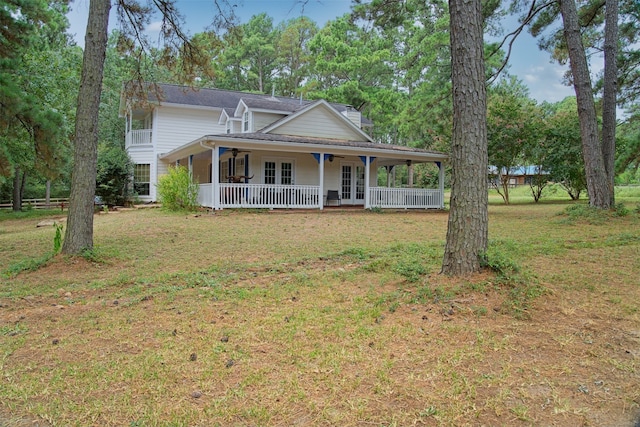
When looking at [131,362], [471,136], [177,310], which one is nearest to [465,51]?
[471,136]

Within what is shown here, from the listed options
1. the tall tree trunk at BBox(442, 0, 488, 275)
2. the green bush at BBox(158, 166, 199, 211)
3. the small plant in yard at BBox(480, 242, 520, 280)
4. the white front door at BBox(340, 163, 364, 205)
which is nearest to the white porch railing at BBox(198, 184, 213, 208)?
the green bush at BBox(158, 166, 199, 211)

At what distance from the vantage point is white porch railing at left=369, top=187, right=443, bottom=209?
1755 cm

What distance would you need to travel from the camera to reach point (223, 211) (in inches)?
564

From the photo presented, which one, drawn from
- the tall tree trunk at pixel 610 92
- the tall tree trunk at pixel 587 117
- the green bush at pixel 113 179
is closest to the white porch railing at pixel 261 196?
the green bush at pixel 113 179

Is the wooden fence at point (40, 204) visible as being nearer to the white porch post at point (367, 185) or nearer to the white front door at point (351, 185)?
the white front door at point (351, 185)

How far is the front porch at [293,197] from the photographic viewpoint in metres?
15.2

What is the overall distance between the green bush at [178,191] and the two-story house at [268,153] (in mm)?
662

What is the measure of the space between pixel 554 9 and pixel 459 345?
14904mm

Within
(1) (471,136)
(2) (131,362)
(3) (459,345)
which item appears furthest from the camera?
(1) (471,136)

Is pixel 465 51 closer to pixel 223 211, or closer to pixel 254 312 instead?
pixel 254 312

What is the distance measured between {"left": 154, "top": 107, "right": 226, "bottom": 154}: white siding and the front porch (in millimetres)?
6784

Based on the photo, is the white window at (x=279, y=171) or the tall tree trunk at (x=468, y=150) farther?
the white window at (x=279, y=171)

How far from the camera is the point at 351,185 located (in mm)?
19922

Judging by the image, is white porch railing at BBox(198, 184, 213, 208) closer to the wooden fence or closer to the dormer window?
the dormer window
